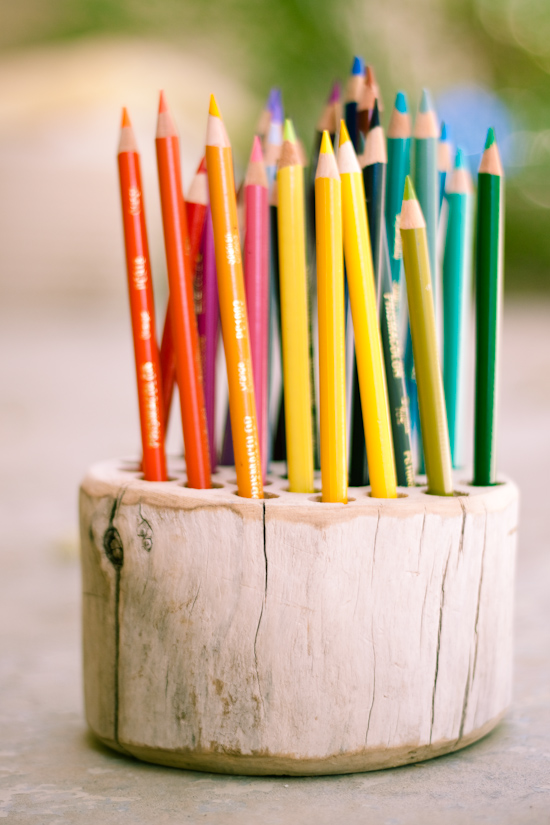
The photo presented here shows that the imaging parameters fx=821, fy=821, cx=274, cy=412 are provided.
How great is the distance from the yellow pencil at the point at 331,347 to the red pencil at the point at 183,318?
6 centimetres

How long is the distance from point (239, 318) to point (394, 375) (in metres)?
0.08

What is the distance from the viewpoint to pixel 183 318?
0.36 meters

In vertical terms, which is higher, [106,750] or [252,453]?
[252,453]

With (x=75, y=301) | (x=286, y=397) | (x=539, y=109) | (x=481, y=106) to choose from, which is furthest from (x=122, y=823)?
(x=539, y=109)

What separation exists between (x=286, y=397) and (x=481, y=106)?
7.37ft

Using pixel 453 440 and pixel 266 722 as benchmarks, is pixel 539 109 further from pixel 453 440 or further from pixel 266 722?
pixel 266 722

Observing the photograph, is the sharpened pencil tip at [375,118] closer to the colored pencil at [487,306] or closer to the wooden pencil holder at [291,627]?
the colored pencil at [487,306]

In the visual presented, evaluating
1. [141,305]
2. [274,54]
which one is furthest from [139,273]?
[274,54]

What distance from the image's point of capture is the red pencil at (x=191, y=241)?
39 centimetres

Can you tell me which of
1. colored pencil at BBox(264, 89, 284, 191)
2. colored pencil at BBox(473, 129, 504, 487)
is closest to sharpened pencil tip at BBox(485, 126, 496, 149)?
colored pencil at BBox(473, 129, 504, 487)

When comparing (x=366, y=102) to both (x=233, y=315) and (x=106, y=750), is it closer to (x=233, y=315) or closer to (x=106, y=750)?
(x=233, y=315)

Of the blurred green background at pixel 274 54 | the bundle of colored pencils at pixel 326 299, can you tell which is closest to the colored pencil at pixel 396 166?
the bundle of colored pencils at pixel 326 299

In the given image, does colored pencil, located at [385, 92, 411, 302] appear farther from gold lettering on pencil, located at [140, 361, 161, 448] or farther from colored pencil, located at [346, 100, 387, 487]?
gold lettering on pencil, located at [140, 361, 161, 448]

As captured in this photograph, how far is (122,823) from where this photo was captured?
285mm
